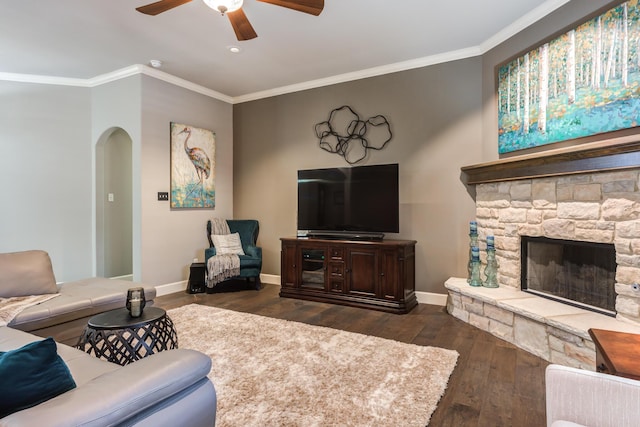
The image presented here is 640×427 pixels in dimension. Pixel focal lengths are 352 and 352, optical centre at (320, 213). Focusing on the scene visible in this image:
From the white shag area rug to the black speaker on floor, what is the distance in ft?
4.36

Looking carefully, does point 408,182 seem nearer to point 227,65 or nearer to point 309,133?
point 309,133

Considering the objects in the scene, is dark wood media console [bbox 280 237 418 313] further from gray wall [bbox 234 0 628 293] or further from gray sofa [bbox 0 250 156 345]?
gray sofa [bbox 0 250 156 345]

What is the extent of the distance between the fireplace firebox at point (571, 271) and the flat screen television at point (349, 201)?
1.36 m

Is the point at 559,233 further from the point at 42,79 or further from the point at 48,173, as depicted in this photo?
the point at 42,79

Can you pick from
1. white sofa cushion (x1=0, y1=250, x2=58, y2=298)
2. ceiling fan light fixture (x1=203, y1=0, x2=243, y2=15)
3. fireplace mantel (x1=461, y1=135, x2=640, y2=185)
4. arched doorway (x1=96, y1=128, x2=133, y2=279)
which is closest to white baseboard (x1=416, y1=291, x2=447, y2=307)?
fireplace mantel (x1=461, y1=135, x2=640, y2=185)

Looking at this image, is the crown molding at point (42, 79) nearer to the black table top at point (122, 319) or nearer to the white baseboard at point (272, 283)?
the white baseboard at point (272, 283)

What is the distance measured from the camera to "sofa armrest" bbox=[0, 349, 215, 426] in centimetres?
83

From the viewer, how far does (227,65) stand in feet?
14.2

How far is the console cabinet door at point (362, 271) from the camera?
3.93 m

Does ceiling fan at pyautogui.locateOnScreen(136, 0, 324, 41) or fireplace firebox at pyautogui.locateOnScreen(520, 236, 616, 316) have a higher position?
ceiling fan at pyautogui.locateOnScreen(136, 0, 324, 41)

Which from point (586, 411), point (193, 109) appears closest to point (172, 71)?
point (193, 109)

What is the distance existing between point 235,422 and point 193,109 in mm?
4319

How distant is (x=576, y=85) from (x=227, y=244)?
14.0ft

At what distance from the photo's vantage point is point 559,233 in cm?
292
